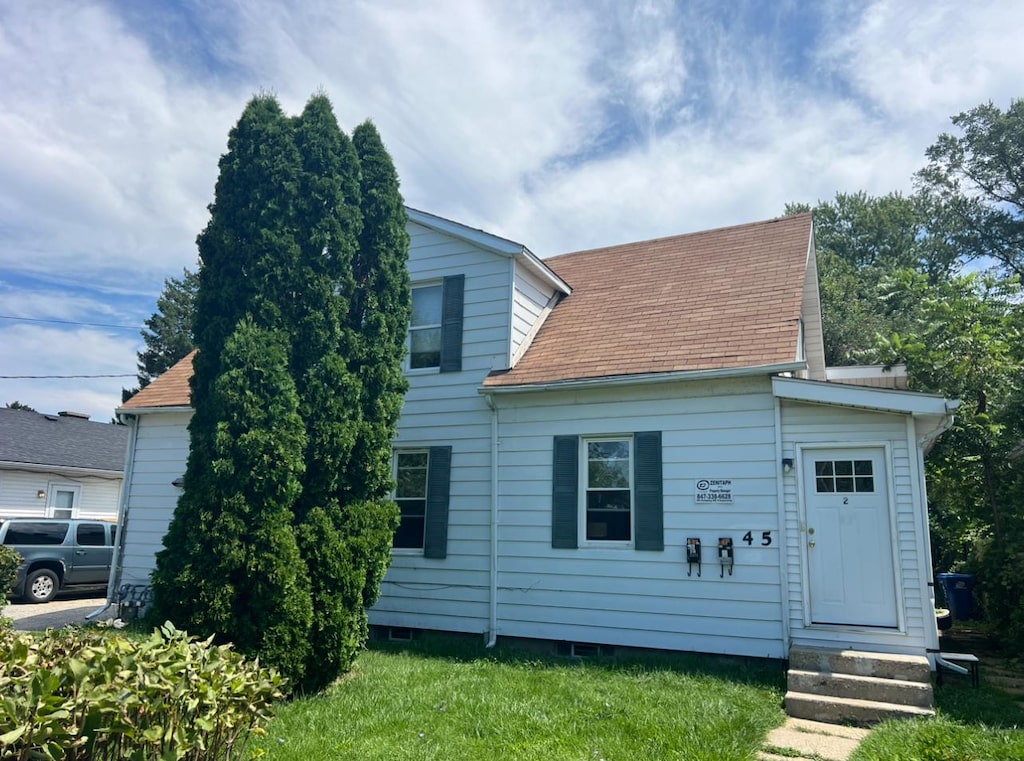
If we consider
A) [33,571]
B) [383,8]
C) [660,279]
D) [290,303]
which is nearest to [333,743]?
[290,303]

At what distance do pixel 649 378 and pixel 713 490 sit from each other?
1520mm

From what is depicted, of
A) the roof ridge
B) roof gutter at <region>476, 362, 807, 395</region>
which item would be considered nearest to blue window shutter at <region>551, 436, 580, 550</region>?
roof gutter at <region>476, 362, 807, 395</region>

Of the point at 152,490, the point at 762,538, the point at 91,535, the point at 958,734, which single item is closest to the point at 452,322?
the point at 762,538

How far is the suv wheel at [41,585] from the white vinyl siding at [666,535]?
35.4 ft

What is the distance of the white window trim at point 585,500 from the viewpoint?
876cm

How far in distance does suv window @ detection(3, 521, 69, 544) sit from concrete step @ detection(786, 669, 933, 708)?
47.7ft

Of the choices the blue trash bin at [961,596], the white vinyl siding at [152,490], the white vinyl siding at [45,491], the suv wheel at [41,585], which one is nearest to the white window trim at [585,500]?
the white vinyl siding at [152,490]

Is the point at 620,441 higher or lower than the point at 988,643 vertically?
higher

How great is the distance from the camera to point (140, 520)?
12352mm

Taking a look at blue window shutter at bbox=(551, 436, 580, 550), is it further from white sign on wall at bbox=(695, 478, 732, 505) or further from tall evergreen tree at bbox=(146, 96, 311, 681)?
tall evergreen tree at bbox=(146, 96, 311, 681)

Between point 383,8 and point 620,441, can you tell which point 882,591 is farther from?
point 383,8

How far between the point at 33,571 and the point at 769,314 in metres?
14.8

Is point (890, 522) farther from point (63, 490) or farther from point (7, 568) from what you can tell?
point (63, 490)

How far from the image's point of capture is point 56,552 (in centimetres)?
1476
